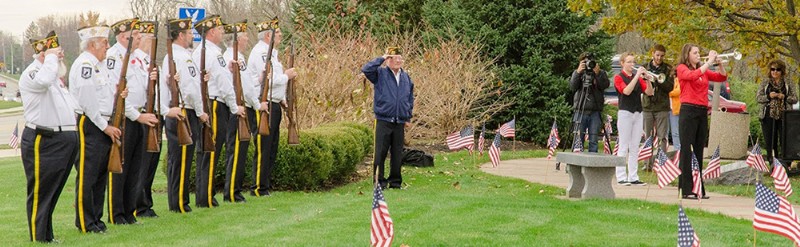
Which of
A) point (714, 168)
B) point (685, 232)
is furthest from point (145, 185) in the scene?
point (714, 168)

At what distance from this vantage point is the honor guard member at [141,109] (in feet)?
37.6

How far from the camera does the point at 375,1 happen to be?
109 feet

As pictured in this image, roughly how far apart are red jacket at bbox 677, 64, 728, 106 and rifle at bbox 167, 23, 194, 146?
17.7ft

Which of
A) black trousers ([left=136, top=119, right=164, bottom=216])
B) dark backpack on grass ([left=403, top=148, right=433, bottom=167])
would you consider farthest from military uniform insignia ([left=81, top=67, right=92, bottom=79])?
dark backpack on grass ([left=403, top=148, right=433, bottom=167])

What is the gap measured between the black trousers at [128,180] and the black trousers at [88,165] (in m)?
0.48

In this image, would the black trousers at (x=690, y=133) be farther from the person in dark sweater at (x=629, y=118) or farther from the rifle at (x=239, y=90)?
the rifle at (x=239, y=90)

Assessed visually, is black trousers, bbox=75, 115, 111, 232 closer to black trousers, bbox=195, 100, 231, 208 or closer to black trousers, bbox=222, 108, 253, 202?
black trousers, bbox=195, 100, 231, 208

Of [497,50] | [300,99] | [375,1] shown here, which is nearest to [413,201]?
[300,99]

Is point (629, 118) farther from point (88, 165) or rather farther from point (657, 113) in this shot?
point (88, 165)

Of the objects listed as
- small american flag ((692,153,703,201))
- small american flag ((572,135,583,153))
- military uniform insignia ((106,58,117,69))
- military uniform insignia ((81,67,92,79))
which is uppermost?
military uniform insignia ((106,58,117,69))

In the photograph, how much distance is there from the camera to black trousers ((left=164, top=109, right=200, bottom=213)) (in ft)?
40.9

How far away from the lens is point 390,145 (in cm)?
1577

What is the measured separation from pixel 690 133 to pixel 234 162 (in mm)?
4953

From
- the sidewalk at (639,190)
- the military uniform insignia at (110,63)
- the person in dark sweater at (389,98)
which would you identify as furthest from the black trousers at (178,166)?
the sidewalk at (639,190)
